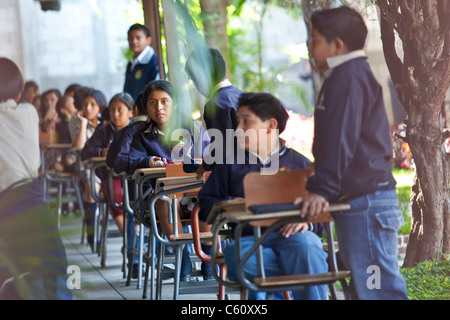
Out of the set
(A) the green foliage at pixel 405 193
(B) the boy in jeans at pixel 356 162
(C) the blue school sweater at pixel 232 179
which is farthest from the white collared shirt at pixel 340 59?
(A) the green foliage at pixel 405 193

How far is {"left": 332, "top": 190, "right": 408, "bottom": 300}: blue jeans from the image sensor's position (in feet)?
9.02

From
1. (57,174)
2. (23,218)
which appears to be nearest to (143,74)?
(57,174)

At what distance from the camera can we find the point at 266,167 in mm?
2951

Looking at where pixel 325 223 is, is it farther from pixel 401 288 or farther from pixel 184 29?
pixel 184 29

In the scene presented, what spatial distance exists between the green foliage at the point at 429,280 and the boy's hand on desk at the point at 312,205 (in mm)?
1045

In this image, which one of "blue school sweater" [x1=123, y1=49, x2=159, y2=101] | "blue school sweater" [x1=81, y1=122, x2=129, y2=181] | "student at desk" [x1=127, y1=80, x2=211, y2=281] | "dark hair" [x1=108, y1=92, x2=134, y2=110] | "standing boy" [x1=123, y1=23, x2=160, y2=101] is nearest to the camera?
"student at desk" [x1=127, y1=80, x2=211, y2=281]

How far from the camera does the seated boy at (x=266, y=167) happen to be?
2.85 m

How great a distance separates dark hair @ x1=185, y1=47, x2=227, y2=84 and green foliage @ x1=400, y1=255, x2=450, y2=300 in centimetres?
146

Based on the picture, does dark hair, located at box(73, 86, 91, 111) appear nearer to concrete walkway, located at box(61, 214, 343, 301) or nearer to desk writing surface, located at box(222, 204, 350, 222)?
concrete walkway, located at box(61, 214, 343, 301)

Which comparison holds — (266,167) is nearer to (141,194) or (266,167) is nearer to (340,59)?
(340,59)

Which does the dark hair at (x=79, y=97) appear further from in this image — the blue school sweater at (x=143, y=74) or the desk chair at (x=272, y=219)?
the desk chair at (x=272, y=219)

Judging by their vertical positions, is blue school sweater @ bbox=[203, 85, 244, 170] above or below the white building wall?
below

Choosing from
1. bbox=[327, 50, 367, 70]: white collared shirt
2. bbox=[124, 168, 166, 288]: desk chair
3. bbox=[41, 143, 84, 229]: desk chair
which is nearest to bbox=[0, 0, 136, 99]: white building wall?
bbox=[41, 143, 84, 229]: desk chair
